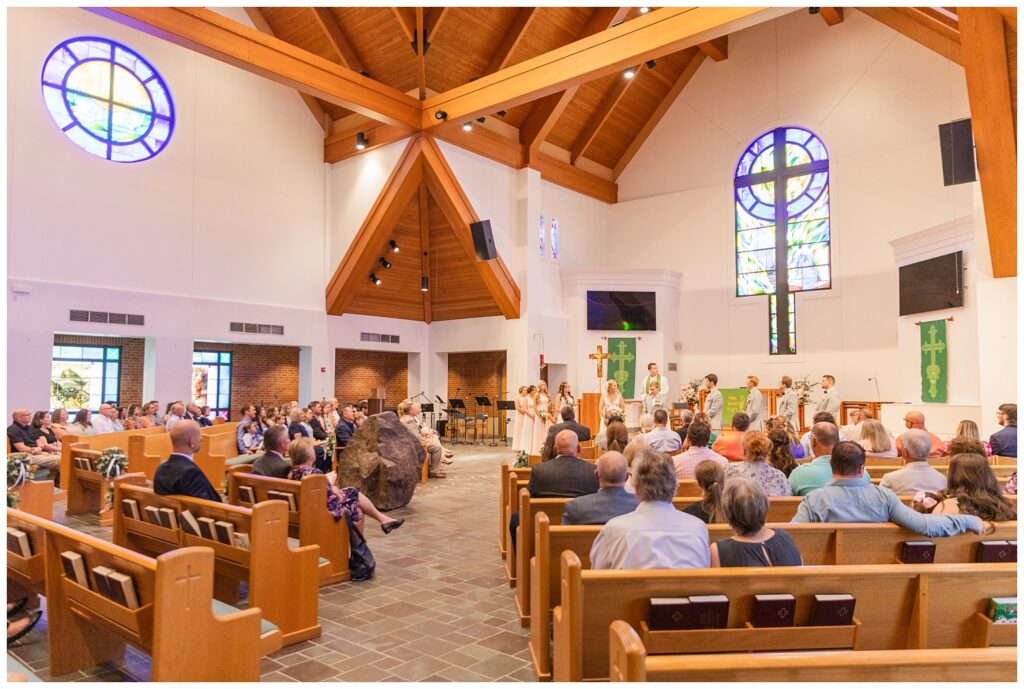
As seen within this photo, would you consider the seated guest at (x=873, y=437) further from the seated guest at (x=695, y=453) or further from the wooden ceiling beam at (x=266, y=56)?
the wooden ceiling beam at (x=266, y=56)

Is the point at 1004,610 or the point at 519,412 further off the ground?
the point at 519,412

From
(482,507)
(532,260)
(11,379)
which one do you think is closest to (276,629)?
(482,507)

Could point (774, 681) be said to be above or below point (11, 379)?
below

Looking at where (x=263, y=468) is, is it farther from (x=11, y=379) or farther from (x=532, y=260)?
(x=532, y=260)

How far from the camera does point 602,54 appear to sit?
30.8 ft

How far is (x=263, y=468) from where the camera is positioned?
192 inches

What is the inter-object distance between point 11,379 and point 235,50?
19.4 feet

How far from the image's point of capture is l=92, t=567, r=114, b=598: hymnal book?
2650mm

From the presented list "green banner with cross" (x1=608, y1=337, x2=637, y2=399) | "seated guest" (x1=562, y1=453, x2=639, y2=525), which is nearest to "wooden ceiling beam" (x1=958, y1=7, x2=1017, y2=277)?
"seated guest" (x1=562, y1=453, x2=639, y2=525)

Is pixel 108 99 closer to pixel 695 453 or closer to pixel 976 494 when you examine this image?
pixel 695 453

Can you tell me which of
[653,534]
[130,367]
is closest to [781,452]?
[653,534]

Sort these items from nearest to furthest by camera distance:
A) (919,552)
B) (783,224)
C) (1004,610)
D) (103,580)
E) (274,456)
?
(1004,610) → (103,580) → (919,552) → (274,456) → (783,224)

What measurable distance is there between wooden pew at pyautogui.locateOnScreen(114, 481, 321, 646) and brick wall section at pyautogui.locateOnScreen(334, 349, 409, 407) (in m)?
11.7

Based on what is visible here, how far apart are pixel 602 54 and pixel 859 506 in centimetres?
797
